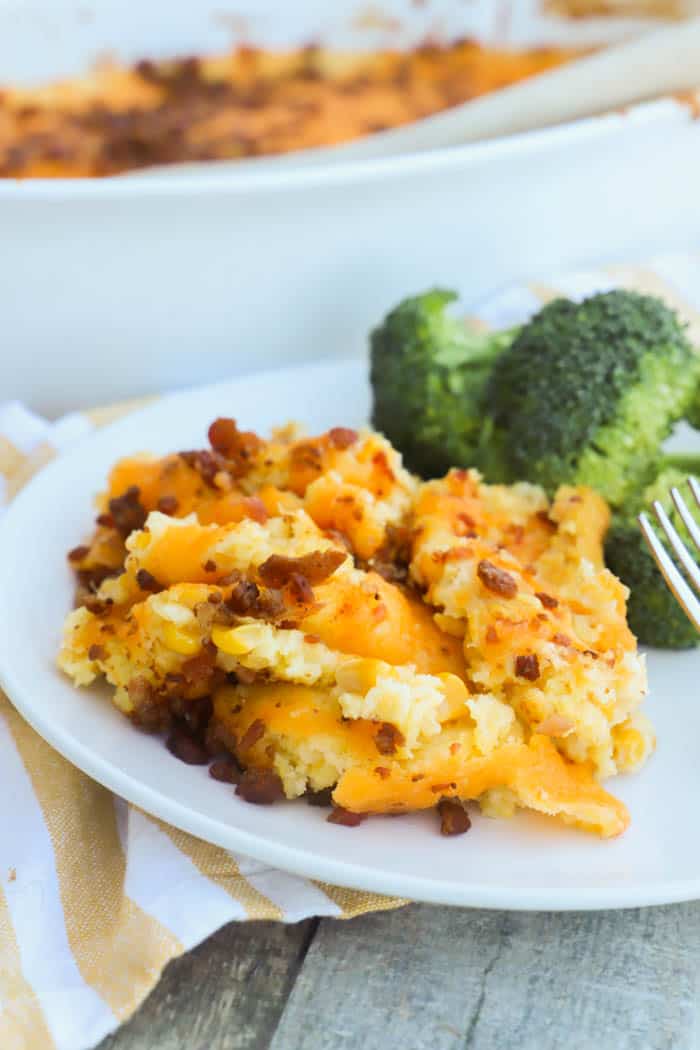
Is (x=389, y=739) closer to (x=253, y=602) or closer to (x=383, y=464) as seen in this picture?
(x=253, y=602)

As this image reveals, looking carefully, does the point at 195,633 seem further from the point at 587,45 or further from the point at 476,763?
the point at 587,45

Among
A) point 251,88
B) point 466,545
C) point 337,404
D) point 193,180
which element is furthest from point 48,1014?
point 251,88

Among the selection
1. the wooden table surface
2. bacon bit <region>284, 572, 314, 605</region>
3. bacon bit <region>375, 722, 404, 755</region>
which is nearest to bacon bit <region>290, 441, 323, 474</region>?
bacon bit <region>284, 572, 314, 605</region>

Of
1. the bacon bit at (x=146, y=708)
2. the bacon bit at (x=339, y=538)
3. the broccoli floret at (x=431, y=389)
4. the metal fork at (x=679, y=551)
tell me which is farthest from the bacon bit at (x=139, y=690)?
the broccoli floret at (x=431, y=389)

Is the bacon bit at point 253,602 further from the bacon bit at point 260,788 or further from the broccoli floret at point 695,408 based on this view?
the broccoli floret at point 695,408

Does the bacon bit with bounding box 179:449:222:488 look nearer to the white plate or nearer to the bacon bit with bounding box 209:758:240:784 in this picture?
the white plate

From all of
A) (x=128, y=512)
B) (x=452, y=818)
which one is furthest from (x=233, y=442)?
(x=452, y=818)
